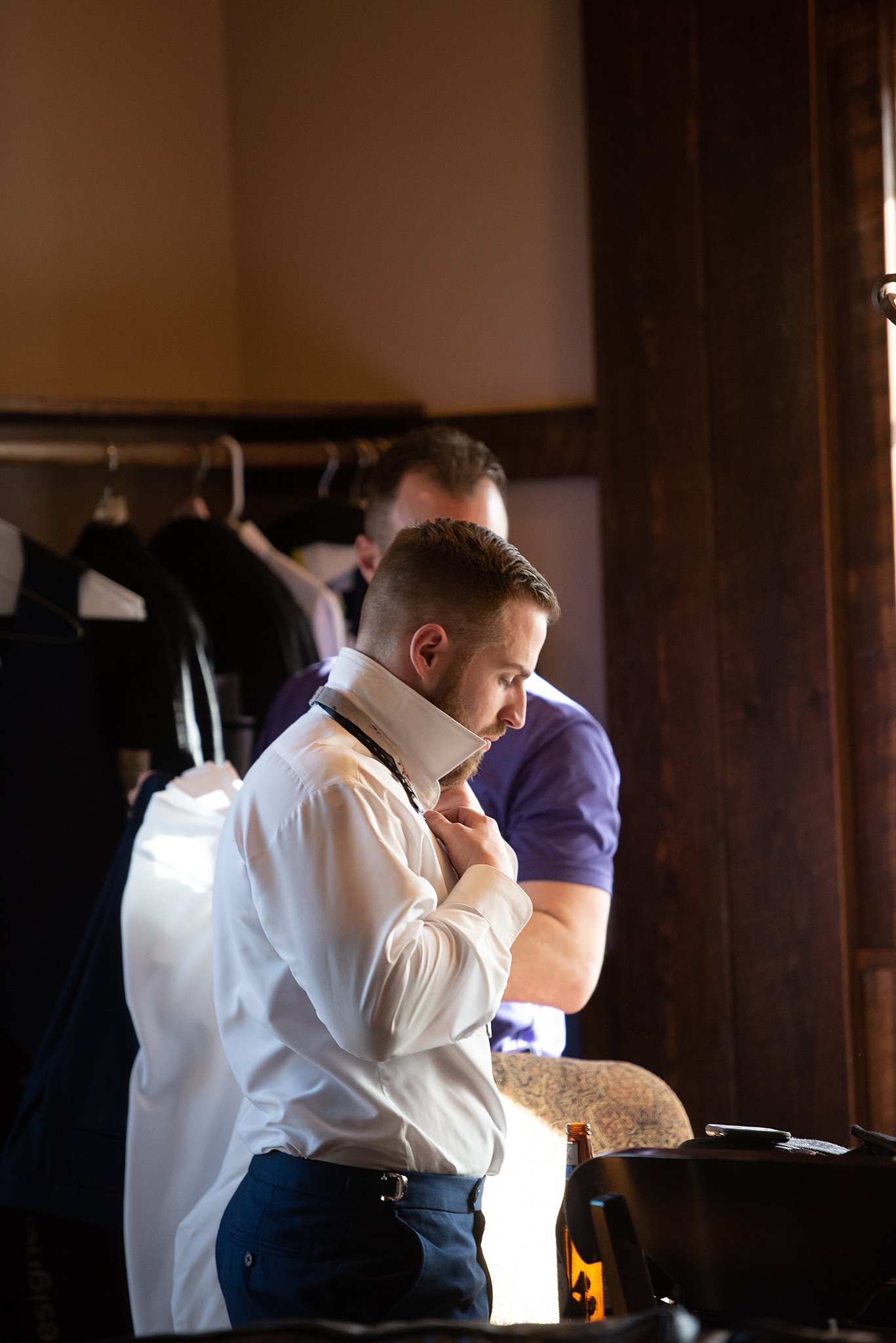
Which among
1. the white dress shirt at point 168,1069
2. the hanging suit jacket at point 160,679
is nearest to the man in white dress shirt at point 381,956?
the white dress shirt at point 168,1069

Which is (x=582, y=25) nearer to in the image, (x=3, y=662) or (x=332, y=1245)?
(x=3, y=662)

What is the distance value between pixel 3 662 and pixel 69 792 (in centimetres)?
27

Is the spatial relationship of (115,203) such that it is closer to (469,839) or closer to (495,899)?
(469,839)

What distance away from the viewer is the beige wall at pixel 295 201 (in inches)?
114

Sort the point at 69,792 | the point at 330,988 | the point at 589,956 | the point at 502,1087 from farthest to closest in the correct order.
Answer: the point at 69,792, the point at 589,956, the point at 502,1087, the point at 330,988

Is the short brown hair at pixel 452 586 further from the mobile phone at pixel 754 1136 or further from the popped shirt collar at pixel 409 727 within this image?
the mobile phone at pixel 754 1136

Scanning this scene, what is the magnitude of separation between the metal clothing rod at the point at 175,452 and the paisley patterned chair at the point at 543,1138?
148 centimetres

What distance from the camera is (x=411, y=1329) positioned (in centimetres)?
74

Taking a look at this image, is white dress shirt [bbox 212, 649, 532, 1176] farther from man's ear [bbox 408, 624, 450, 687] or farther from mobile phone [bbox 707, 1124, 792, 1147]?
mobile phone [bbox 707, 1124, 792, 1147]

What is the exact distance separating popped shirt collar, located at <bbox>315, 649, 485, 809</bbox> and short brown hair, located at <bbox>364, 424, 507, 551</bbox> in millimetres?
749

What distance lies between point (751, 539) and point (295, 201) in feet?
4.83

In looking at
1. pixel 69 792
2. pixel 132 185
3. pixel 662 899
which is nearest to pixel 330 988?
pixel 69 792

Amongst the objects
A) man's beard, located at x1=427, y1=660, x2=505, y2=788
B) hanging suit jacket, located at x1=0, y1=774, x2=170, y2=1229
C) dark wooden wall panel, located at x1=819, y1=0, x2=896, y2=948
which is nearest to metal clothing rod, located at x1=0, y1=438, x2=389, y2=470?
hanging suit jacket, located at x1=0, y1=774, x2=170, y2=1229

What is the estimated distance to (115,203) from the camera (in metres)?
3.06
